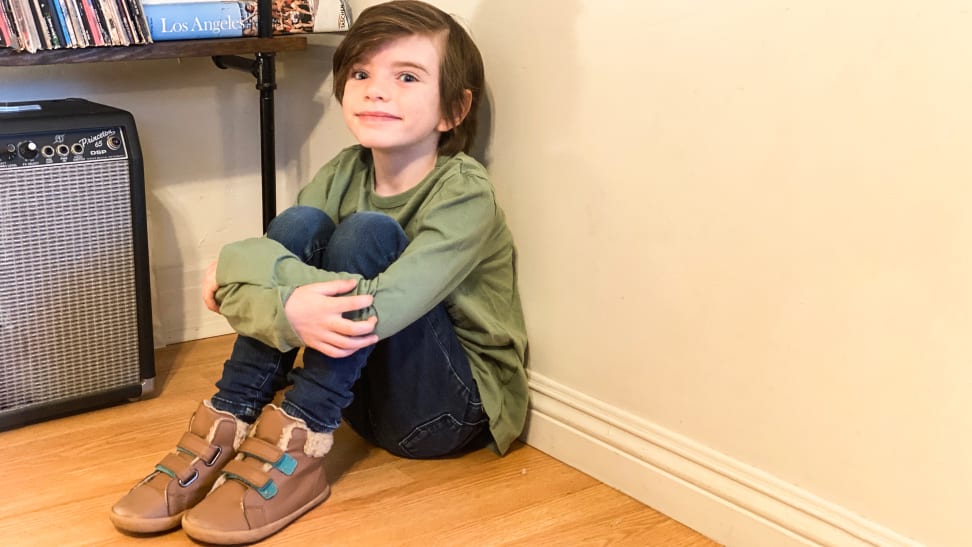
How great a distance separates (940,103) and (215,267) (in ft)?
3.06

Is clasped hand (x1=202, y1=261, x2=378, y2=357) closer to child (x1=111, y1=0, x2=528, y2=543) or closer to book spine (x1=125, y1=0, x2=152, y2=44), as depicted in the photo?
child (x1=111, y1=0, x2=528, y2=543)

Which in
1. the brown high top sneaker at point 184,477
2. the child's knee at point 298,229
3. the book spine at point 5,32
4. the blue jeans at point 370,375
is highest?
the book spine at point 5,32

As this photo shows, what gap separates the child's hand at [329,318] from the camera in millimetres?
1253

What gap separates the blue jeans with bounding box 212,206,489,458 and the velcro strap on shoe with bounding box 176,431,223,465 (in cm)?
5

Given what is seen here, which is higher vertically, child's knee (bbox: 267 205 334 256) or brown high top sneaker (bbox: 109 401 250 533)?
child's knee (bbox: 267 205 334 256)

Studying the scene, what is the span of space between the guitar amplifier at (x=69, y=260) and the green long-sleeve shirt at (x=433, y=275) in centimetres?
31

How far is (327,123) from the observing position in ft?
6.57

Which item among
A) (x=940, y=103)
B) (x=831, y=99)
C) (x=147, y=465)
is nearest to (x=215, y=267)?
(x=147, y=465)

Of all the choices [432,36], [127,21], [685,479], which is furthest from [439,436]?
[127,21]

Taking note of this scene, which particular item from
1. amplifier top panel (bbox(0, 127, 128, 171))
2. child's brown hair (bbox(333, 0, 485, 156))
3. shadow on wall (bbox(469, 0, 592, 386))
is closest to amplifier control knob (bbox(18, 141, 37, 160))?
amplifier top panel (bbox(0, 127, 128, 171))

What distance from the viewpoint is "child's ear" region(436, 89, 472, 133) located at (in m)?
1.49

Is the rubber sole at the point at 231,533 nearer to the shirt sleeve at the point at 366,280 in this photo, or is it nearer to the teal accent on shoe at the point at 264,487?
the teal accent on shoe at the point at 264,487

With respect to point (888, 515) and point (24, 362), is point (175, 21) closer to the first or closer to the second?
point (24, 362)

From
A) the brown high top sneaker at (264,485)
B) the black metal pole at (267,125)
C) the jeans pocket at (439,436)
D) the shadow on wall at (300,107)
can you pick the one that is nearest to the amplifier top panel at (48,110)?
the black metal pole at (267,125)
